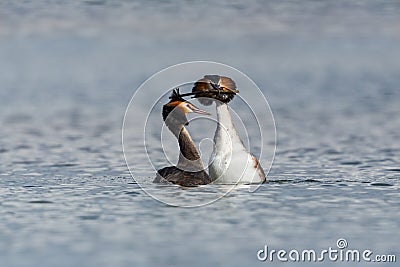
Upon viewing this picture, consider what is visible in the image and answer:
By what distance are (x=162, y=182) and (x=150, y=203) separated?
90 cm

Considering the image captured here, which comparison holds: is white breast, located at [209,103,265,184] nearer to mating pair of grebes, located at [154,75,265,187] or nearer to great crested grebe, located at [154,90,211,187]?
mating pair of grebes, located at [154,75,265,187]

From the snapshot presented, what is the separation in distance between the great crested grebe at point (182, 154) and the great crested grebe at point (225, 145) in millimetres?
164

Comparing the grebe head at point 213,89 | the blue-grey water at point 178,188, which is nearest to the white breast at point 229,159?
the grebe head at point 213,89

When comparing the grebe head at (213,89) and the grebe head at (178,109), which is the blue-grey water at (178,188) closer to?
the grebe head at (178,109)

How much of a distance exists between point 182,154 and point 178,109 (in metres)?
0.58

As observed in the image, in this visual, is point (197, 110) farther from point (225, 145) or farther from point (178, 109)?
point (225, 145)

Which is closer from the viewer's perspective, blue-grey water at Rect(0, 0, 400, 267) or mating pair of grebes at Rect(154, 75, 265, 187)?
blue-grey water at Rect(0, 0, 400, 267)

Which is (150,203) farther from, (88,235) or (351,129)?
(351,129)

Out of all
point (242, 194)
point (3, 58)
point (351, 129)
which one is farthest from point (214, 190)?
point (3, 58)

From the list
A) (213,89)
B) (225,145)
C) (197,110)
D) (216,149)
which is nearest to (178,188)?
(216,149)

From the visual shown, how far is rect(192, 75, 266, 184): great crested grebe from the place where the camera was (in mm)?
13164

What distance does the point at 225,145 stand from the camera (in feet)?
43.2

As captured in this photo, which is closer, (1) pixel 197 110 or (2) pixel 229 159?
(2) pixel 229 159

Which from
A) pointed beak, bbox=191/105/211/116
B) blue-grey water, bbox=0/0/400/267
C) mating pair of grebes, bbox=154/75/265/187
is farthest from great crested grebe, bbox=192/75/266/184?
blue-grey water, bbox=0/0/400/267
